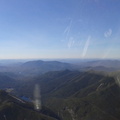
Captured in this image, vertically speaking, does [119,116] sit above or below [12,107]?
below

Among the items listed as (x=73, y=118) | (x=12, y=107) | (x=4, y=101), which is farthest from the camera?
(x=73, y=118)

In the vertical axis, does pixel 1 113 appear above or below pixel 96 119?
above

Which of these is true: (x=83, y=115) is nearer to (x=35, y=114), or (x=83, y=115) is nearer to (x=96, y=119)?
(x=96, y=119)

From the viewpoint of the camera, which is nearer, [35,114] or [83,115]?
[35,114]

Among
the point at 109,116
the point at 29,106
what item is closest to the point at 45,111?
the point at 29,106

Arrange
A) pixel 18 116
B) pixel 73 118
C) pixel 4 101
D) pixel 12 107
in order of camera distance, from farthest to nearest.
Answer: pixel 73 118, pixel 4 101, pixel 12 107, pixel 18 116

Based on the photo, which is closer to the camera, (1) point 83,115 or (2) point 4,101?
(2) point 4,101

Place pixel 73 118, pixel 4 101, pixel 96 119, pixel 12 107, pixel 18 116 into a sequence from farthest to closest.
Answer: pixel 73 118 < pixel 96 119 < pixel 4 101 < pixel 12 107 < pixel 18 116

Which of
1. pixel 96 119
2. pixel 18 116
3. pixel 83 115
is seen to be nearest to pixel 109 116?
pixel 96 119

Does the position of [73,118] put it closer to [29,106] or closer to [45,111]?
[45,111]
